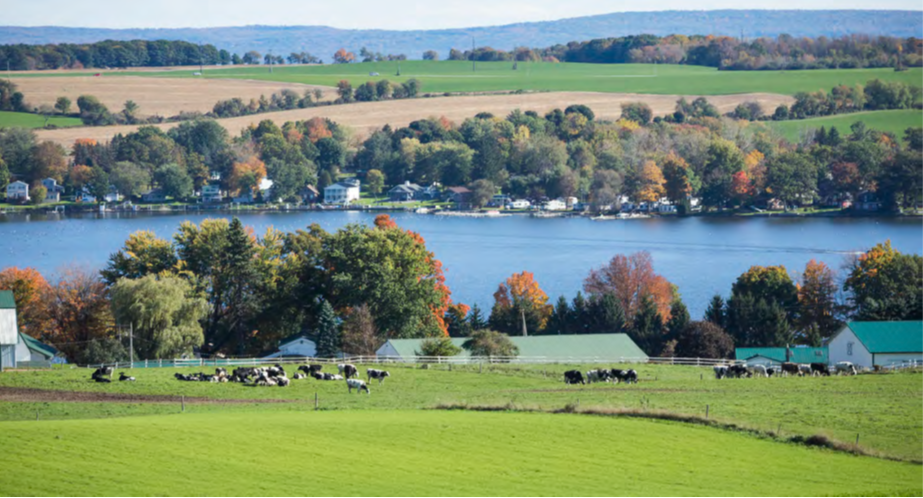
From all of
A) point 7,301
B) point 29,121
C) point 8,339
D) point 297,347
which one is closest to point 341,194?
point 29,121

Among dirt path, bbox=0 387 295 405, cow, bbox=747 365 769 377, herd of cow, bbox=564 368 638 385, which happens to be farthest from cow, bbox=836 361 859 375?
dirt path, bbox=0 387 295 405

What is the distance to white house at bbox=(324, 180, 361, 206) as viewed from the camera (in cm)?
15288

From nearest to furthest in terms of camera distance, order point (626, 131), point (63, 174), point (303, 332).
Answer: point (303, 332) → point (63, 174) → point (626, 131)

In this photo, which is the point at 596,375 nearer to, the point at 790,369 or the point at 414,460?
the point at 790,369

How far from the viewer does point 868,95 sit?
188000 millimetres

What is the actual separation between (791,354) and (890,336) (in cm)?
428

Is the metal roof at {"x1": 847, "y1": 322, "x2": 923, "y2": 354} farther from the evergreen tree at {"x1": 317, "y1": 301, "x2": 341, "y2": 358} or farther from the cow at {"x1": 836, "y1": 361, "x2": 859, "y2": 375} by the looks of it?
the evergreen tree at {"x1": 317, "y1": 301, "x2": 341, "y2": 358}

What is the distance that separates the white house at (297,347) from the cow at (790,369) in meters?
20.9

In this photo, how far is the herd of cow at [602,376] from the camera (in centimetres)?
4247

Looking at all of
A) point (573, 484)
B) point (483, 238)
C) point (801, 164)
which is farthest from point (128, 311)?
point (801, 164)

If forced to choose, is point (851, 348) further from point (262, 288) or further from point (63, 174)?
point (63, 174)

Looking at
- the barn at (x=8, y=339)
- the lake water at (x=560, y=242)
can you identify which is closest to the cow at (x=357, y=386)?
the barn at (x=8, y=339)

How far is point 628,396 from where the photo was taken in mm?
37031

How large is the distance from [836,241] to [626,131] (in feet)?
224
